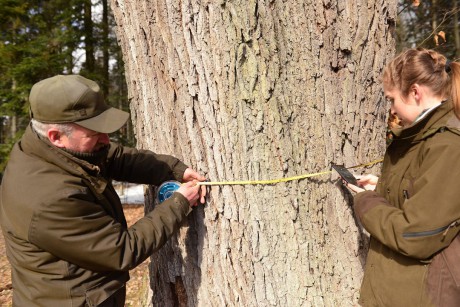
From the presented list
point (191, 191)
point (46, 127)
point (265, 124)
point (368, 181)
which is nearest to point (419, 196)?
point (368, 181)

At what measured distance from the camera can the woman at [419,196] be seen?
1.54 meters

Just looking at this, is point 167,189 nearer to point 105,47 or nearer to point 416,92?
point 416,92

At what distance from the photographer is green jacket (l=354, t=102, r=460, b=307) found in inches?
60.4

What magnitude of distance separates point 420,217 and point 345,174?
0.63 meters

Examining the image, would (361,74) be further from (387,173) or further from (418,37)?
(418,37)

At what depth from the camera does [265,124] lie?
2.11 m

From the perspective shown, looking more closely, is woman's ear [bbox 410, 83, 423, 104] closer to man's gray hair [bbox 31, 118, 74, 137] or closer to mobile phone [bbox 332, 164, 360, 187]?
mobile phone [bbox 332, 164, 360, 187]

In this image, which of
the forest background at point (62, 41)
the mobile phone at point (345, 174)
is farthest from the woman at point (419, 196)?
the forest background at point (62, 41)

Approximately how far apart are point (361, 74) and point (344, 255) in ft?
3.66

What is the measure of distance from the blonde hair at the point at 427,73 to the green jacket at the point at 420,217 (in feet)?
0.34

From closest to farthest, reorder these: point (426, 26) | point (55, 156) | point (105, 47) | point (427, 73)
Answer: point (427, 73), point (55, 156), point (426, 26), point (105, 47)

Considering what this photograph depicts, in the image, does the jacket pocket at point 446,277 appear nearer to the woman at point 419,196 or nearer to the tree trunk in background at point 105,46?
the woman at point 419,196

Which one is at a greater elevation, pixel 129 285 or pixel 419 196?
pixel 419 196

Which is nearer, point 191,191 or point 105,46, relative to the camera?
point 191,191
